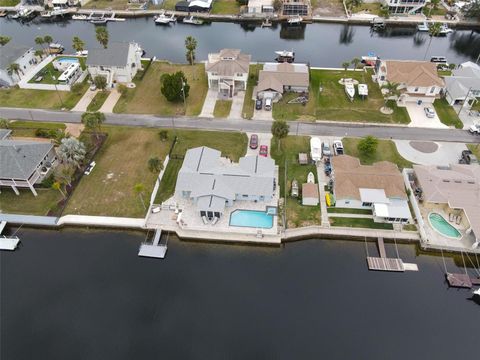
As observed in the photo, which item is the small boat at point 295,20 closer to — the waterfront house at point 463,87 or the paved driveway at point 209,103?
the paved driveway at point 209,103

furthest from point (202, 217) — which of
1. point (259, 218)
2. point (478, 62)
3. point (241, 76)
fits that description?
point (478, 62)

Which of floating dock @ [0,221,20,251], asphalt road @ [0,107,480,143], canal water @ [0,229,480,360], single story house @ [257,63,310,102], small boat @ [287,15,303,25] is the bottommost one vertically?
canal water @ [0,229,480,360]

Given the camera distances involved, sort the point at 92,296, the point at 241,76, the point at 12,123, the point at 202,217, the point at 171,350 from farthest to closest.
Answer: the point at 241,76 → the point at 12,123 → the point at 202,217 → the point at 92,296 → the point at 171,350

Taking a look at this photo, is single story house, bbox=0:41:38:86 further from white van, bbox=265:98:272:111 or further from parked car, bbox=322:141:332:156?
parked car, bbox=322:141:332:156

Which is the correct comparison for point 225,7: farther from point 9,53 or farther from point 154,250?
point 154,250

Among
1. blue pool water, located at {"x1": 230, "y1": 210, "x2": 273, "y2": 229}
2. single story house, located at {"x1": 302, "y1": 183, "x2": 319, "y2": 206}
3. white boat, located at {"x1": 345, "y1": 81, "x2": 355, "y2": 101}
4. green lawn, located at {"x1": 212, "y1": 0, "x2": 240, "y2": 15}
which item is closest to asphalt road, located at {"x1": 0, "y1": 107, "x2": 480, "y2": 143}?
white boat, located at {"x1": 345, "y1": 81, "x2": 355, "y2": 101}

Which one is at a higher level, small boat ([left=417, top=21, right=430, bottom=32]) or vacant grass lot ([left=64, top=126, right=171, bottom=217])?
small boat ([left=417, top=21, right=430, bottom=32])

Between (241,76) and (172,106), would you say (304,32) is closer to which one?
(241,76)
